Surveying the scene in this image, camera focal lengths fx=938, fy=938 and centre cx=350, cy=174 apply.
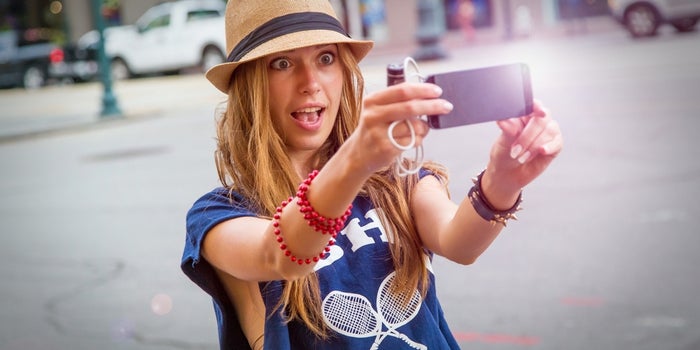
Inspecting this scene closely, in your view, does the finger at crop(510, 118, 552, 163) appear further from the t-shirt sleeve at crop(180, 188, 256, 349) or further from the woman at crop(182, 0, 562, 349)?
the t-shirt sleeve at crop(180, 188, 256, 349)

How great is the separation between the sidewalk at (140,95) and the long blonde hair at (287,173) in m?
9.40

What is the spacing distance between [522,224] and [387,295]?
179 inches

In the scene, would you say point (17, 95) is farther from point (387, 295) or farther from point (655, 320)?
point (387, 295)

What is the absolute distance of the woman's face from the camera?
6.53 feet

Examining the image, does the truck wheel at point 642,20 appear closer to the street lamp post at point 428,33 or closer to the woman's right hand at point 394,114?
the street lamp post at point 428,33

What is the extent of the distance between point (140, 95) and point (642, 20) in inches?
426

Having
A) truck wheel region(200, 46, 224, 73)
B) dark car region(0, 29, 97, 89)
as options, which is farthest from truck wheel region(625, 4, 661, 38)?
dark car region(0, 29, 97, 89)

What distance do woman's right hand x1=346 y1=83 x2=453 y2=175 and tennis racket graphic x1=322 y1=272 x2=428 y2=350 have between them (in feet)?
2.03

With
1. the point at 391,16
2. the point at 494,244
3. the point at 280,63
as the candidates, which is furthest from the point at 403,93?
the point at 391,16

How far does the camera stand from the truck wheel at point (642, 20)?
1933cm

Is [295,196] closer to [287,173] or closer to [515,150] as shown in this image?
[287,173]

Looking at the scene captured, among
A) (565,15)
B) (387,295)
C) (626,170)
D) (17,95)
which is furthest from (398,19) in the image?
(387,295)

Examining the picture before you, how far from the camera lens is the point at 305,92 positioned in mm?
1985

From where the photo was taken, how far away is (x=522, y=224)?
6.43 meters
